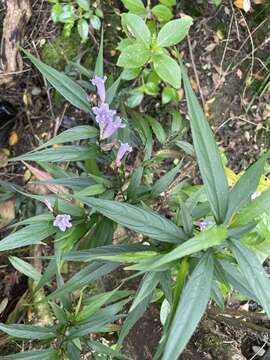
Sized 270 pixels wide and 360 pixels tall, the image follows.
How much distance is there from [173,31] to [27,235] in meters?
0.94

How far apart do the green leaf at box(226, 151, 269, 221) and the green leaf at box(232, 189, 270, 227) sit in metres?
0.02

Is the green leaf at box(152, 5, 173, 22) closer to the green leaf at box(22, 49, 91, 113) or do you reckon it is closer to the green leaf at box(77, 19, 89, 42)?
the green leaf at box(77, 19, 89, 42)

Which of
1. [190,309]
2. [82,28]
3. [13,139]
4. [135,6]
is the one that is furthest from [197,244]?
[13,139]

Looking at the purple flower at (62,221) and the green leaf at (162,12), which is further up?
the green leaf at (162,12)

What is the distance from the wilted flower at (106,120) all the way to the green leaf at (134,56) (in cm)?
53

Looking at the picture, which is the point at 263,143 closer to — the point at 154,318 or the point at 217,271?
the point at 154,318

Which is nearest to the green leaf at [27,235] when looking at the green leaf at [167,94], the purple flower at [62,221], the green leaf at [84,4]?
the purple flower at [62,221]

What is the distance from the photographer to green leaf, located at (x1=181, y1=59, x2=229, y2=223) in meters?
0.92

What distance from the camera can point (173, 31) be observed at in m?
1.74

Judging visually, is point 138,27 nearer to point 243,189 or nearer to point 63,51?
point 63,51

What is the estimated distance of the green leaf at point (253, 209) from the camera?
88cm

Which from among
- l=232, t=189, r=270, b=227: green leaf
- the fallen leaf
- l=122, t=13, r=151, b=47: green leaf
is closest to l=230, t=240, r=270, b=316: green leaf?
l=232, t=189, r=270, b=227: green leaf

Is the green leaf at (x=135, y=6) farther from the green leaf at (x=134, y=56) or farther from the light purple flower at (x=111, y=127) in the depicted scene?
the light purple flower at (x=111, y=127)

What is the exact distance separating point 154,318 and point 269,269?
566 mm
